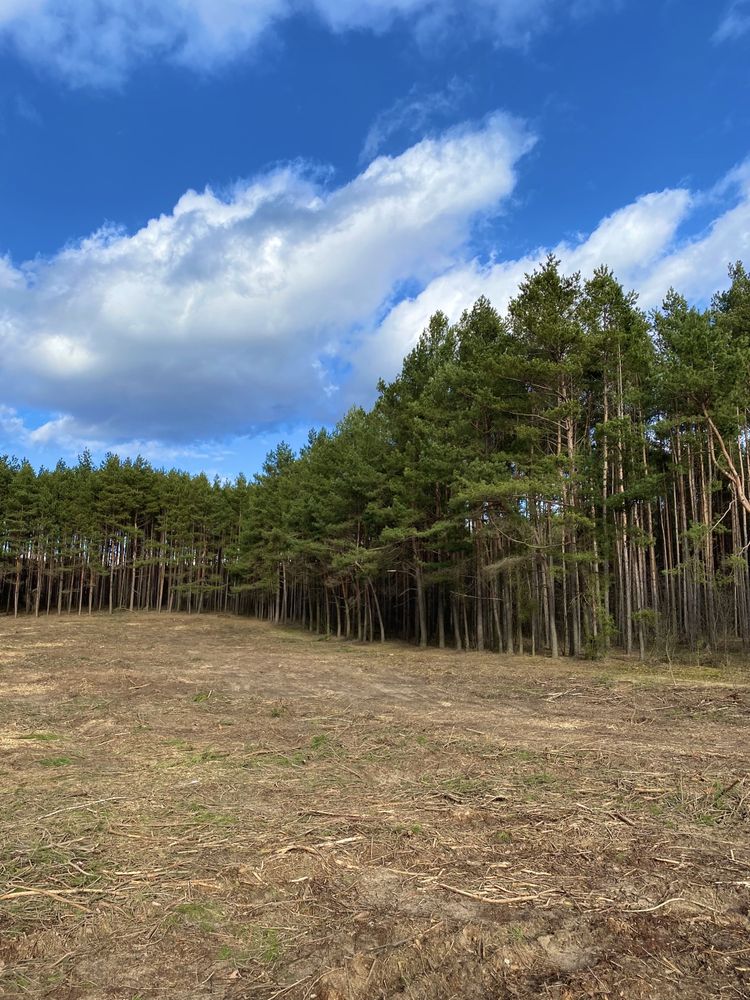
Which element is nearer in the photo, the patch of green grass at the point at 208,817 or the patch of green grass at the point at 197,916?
the patch of green grass at the point at 197,916

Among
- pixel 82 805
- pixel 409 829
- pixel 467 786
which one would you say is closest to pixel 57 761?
pixel 82 805

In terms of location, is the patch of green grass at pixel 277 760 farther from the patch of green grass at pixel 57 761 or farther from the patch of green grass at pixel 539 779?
the patch of green grass at pixel 539 779

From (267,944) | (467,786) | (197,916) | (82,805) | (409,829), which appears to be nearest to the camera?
(267,944)

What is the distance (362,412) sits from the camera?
36.0m

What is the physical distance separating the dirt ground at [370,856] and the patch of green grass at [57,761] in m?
0.06

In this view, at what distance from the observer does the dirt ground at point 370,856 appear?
274cm

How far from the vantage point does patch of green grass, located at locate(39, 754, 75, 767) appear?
21.2 feet

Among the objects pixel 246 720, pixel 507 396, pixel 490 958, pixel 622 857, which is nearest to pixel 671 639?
pixel 507 396

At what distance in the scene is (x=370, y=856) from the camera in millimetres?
4051

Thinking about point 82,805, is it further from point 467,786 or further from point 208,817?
point 467,786

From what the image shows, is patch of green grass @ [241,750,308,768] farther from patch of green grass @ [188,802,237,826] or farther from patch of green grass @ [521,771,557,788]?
patch of green grass @ [521,771,557,788]

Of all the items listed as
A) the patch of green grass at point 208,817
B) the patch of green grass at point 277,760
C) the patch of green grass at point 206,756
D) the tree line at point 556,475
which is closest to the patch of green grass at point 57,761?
the patch of green grass at point 206,756

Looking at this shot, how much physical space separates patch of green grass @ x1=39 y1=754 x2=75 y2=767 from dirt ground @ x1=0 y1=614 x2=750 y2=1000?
65mm

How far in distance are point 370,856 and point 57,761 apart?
14.9 feet
